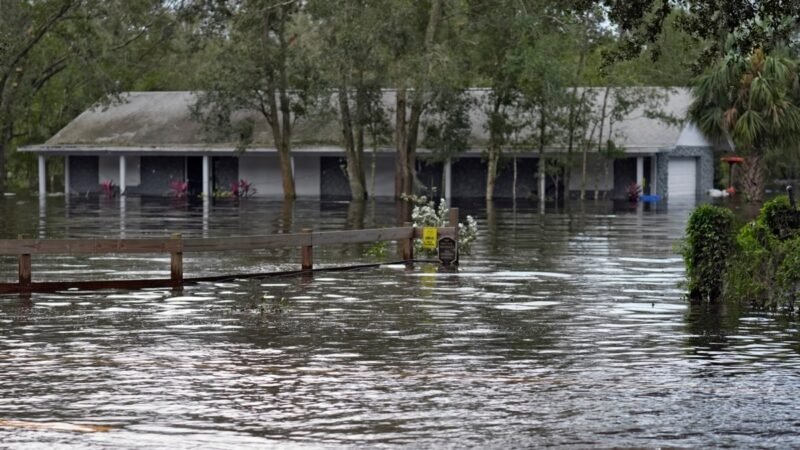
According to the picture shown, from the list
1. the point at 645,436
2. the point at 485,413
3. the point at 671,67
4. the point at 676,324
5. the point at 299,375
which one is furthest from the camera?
→ the point at 671,67

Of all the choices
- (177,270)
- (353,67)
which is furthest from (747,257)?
(353,67)

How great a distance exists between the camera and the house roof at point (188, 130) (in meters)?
76.3

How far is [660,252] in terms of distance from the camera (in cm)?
3303

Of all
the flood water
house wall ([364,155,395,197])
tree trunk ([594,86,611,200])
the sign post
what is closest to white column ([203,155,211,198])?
house wall ([364,155,395,197])

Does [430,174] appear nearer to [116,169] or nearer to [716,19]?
[116,169]

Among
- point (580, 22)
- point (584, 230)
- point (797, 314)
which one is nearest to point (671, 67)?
point (580, 22)

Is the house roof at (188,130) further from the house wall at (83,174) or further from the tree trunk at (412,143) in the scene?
the tree trunk at (412,143)

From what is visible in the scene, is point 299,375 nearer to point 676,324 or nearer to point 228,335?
point 228,335

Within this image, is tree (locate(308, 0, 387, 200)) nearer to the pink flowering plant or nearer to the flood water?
the pink flowering plant

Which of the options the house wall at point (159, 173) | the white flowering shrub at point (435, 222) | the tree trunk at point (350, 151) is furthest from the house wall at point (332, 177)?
the white flowering shrub at point (435, 222)

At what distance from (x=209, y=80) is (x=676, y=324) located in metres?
59.5

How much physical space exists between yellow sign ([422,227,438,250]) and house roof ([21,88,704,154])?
1787 inches

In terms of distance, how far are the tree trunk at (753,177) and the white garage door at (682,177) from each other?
964 centimetres

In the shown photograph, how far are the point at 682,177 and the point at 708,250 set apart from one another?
5944 cm
